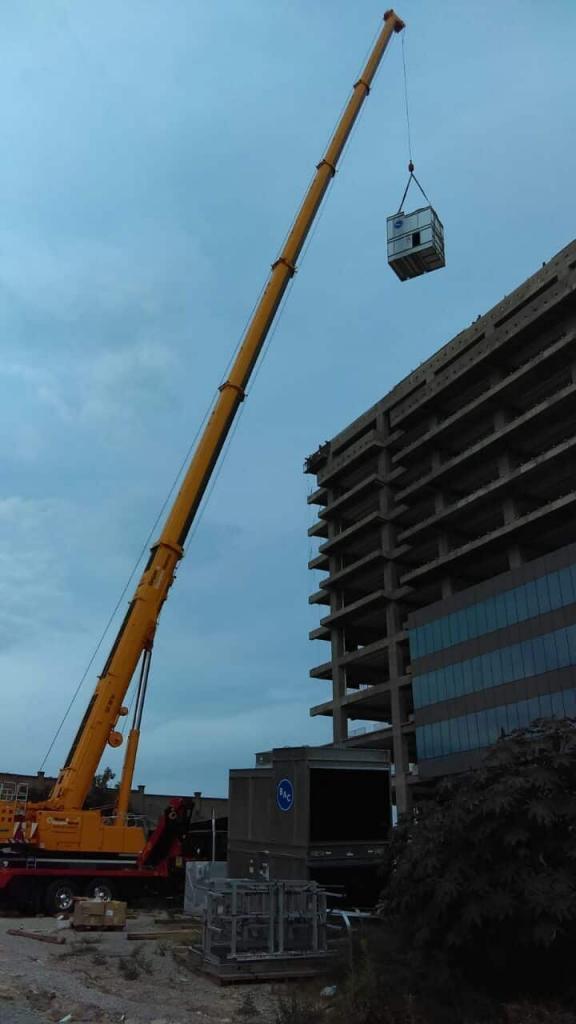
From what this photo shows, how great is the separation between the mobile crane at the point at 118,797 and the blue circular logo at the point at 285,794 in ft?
18.6

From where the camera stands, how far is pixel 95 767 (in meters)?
22.9

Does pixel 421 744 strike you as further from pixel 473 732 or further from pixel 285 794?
pixel 285 794

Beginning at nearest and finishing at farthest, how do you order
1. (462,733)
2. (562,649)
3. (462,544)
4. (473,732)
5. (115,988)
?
(115,988) < (562,649) < (473,732) < (462,733) < (462,544)

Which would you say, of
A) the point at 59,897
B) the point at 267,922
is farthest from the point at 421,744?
the point at 267,922

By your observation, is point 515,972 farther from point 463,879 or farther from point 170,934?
point 170,934

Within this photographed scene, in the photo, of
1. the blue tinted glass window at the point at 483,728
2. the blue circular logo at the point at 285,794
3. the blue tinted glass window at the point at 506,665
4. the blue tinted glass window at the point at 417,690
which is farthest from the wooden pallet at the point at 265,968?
the blue tinted glass window at the point at 417,690

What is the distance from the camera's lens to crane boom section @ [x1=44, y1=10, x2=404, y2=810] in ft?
74.2

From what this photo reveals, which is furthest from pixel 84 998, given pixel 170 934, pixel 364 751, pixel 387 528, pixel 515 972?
pixel 387 528

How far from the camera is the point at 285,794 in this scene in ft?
63.5

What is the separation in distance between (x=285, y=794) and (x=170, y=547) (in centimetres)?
900

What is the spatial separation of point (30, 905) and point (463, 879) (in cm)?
1691

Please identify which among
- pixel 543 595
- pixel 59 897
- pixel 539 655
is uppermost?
pixel 543 595

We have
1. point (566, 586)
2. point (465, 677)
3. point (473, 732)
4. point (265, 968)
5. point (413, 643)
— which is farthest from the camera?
point (413, 643)

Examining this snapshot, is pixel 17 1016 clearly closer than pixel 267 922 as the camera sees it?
Yes
